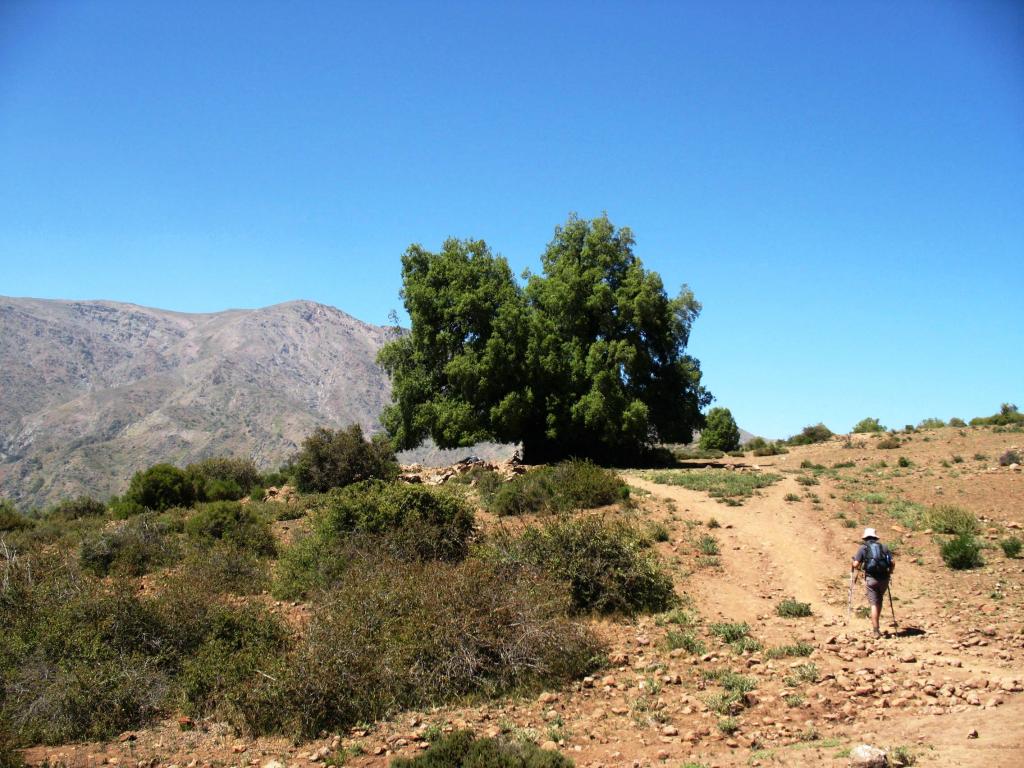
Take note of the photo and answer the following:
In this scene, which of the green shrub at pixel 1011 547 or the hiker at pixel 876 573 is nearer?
the hiker at pixel 876 573

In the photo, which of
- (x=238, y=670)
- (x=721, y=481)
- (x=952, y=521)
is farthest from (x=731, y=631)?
(x=721, y=481)

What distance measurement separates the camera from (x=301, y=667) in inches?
345

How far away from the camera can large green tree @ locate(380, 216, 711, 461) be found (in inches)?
1180

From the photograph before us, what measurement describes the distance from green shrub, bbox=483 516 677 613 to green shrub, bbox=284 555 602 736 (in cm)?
145

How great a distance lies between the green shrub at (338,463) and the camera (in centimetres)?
2591

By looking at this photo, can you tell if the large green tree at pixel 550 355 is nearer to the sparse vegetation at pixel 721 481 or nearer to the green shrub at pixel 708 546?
the sparse vegetation at pixel 721 481

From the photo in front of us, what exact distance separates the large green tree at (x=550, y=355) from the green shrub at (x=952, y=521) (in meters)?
13.7

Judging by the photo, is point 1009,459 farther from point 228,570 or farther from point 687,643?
point 228,570

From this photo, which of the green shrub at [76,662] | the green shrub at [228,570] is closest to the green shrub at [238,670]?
the green shrub at [76,662]

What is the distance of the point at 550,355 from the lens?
103 ft

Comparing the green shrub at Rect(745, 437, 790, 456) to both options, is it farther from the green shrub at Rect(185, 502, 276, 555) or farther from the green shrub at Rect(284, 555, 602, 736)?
the green shrub at Rect(284, 555, 602, 736)

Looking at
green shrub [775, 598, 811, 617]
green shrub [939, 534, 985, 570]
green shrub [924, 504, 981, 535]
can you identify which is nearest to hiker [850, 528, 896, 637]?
green shrub [775, 598, 811, 617]

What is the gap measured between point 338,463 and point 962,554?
19.3 meters

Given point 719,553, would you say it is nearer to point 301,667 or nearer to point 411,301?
point 301,667
